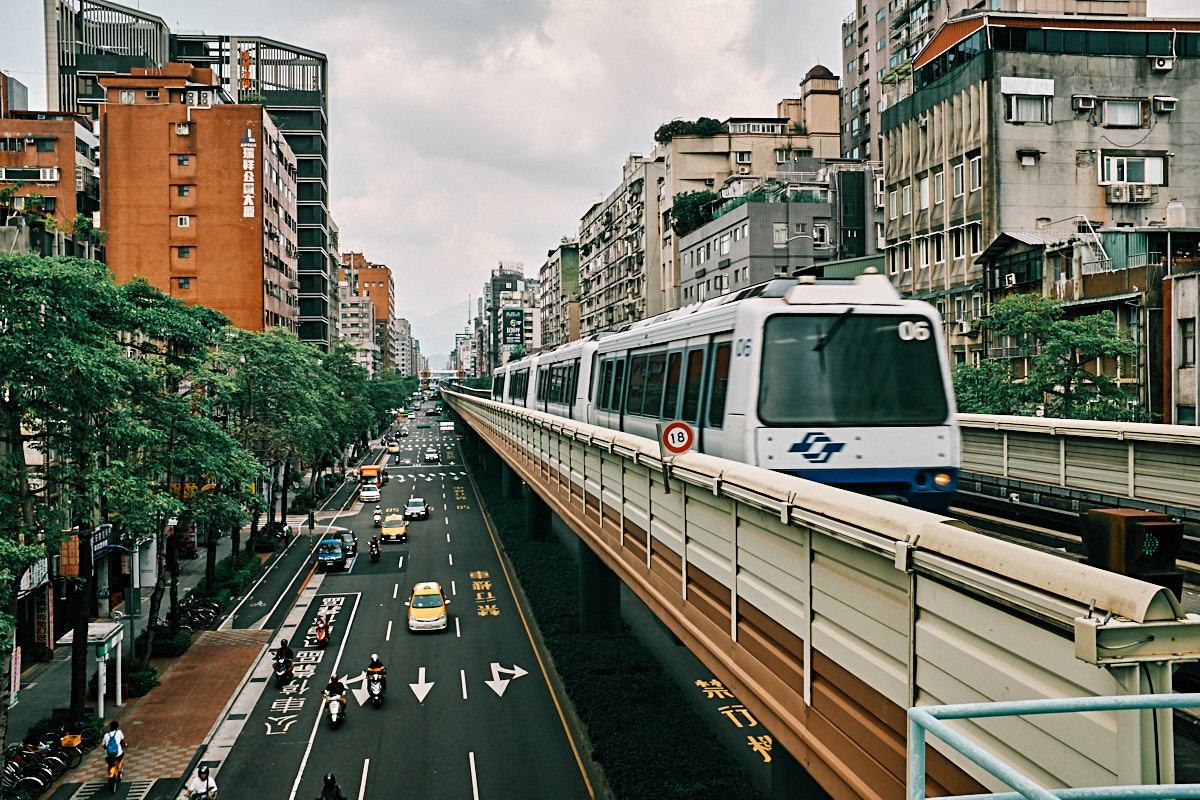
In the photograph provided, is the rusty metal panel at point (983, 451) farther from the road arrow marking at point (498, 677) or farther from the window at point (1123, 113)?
the window at point (1123, 113)

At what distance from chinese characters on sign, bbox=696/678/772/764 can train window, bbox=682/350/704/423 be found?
8.70m

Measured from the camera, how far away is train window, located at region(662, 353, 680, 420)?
15691mm

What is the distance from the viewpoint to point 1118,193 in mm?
41344

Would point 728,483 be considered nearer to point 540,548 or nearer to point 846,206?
point 540,548

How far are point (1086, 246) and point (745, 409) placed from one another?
97.0ft

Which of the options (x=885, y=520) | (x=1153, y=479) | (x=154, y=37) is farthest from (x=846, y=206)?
(x=154, y=37)

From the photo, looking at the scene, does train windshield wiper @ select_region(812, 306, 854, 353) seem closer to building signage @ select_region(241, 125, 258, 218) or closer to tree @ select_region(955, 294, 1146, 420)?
tree @ select_region(955, 294, 1146, 420)

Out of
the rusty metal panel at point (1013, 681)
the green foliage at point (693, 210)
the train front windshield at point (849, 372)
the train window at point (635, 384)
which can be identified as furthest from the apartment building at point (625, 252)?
the rusty metal panel at point (1013, 681)

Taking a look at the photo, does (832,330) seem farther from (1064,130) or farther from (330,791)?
(1064,130)

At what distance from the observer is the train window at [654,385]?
1692cm

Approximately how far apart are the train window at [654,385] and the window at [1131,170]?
34212 mm

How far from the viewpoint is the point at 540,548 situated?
1741 inches

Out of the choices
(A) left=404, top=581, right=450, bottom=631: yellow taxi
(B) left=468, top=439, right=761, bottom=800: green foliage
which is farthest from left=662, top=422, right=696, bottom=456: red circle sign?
(A) left=404, top=581, right=450, bottom=631: yellow taxi

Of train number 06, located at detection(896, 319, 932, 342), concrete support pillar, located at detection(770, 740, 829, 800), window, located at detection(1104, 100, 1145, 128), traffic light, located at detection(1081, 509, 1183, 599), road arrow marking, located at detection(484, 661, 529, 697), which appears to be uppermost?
window, located at detection(1104, 100, 1145, 128)
